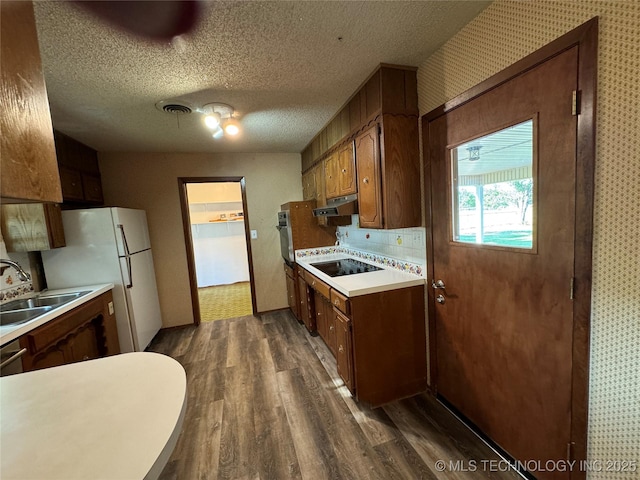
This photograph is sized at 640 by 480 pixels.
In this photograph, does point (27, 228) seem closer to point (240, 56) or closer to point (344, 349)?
point (240, 56)

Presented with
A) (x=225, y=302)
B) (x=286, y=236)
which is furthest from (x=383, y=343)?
(x=225, y=302)

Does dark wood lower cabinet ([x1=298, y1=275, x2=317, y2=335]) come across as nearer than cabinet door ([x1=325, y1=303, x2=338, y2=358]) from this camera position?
No

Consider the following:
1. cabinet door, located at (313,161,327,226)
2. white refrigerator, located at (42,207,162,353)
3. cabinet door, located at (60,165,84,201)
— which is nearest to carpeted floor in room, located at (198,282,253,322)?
white refrigerator, located at (42,207,162,353)

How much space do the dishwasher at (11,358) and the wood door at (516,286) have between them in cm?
263

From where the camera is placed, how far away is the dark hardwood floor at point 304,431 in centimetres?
150

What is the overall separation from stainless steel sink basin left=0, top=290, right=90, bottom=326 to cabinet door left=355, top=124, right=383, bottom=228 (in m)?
2.52

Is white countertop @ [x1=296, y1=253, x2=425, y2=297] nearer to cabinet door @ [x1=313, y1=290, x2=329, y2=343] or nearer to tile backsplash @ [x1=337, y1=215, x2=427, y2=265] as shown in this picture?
tile backsplash @ [x1=337, y1=215, x2=427, y2=265]

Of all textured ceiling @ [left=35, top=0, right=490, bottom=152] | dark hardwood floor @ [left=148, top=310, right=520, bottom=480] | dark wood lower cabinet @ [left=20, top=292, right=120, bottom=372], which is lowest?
dark hardwood floor @ [left=148, top=310, right=520, bottom=480]

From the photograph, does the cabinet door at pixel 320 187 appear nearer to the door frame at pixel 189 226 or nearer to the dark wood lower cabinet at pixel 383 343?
the door frame at pixel 189 226

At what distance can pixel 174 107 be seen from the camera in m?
2.14

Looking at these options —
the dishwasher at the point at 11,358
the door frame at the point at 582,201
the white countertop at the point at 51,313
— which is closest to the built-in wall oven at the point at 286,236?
the white countertop at the point at 51,313

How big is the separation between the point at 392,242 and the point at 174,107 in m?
2.19

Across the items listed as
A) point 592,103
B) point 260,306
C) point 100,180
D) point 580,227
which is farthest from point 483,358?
point 100,180

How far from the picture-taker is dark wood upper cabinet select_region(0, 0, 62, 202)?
55cm
